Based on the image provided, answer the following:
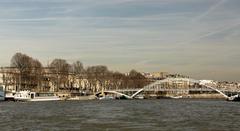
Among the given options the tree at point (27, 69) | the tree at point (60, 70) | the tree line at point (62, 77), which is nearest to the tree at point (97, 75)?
the tree line at point (62, 77)

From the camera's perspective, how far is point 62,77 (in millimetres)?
103250

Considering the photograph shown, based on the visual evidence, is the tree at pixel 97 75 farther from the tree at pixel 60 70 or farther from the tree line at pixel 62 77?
the tree at pixel 60 70

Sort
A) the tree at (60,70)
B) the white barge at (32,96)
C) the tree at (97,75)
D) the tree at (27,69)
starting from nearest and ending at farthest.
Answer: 1. the white barge at (32,96)
2. the tree at (27,69)
3. the tree at (60,70)
4. the tree at (97,75)

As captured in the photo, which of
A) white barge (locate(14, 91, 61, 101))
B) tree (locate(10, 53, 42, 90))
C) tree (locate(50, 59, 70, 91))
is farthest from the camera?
tree (locate(50, 59, 70, 91))

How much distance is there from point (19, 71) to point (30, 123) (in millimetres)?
61922

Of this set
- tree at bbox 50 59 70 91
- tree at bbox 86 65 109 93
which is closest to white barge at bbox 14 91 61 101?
tree at bbox 50 59 70 91

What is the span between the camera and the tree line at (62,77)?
93.5 metres

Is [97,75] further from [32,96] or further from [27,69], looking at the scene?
[32,96]

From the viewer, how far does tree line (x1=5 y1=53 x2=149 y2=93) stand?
93.5 meters

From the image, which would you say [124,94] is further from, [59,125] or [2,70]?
[59,125]

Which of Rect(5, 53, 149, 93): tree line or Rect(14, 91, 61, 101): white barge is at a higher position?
Rect(5, 53, 149, 93): tree line

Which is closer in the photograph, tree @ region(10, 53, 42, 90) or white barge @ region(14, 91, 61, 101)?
white barge @ region(14, 91, 61, 101)

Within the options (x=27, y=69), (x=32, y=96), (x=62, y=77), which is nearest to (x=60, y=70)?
(x=62, y=77)

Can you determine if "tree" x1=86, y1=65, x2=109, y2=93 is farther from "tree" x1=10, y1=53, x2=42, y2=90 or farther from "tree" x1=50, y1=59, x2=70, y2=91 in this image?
A: "tree" x1=10, y1=53, x2=42, y2=90
